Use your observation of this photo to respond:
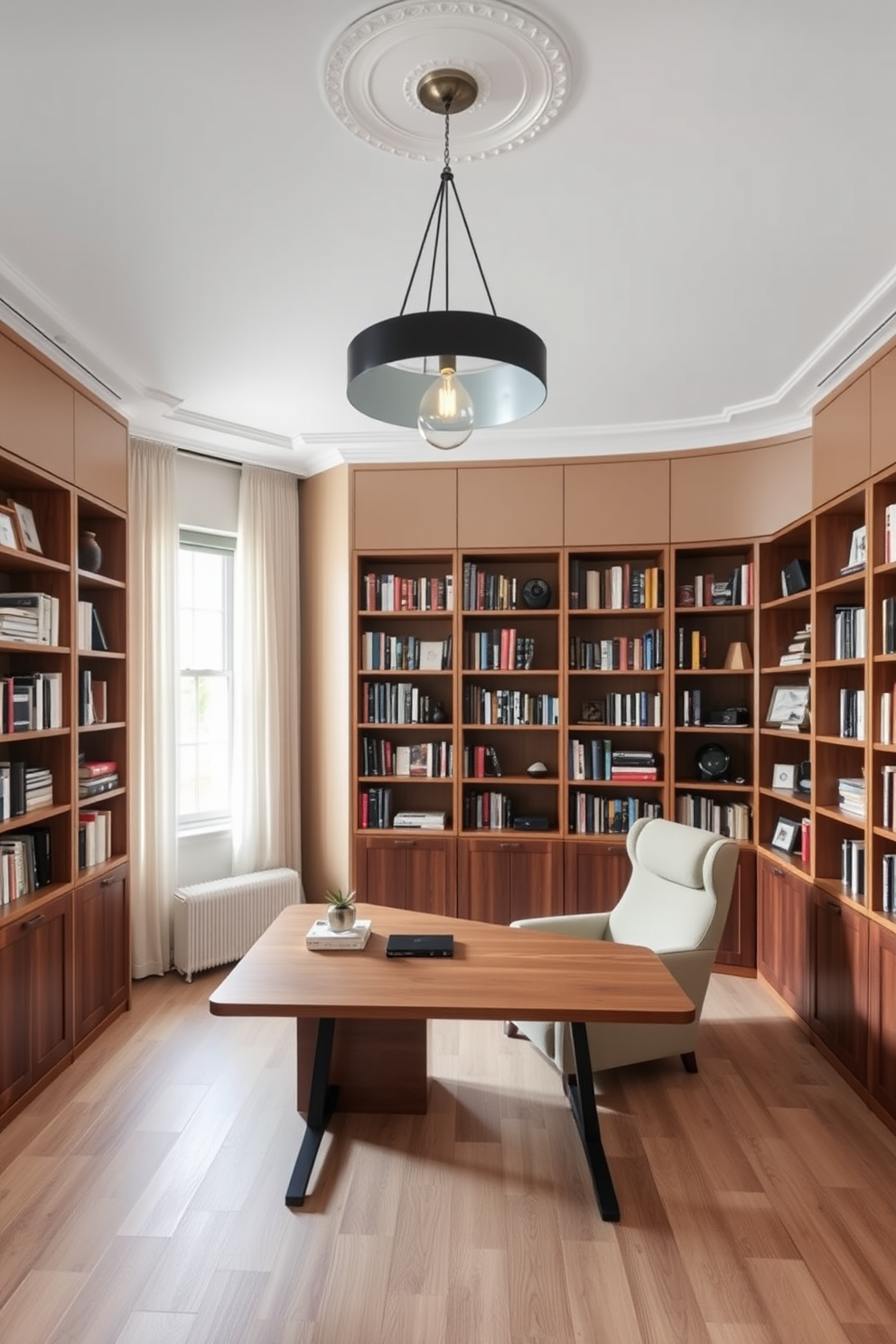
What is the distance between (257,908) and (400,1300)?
8.78 ft

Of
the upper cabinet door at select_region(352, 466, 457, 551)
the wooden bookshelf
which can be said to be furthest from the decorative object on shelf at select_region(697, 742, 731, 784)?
the wooden bookshelf

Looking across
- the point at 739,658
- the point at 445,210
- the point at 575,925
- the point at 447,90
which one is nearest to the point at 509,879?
the point at 575,925

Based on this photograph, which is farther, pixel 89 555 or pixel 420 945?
pixel 89 555

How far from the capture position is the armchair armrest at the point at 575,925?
3475 mm

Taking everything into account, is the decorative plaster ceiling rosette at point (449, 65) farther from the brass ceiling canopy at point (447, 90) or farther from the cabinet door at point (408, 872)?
the cabinet door at point (408, 872)

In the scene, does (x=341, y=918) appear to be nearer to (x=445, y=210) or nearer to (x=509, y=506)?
(x=445, y=210)

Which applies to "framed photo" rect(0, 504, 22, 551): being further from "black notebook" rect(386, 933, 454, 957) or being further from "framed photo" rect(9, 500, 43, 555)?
"black notebook" rect(386, 933, 454, 957)

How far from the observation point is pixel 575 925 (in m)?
3.54

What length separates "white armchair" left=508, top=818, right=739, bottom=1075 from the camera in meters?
3.07

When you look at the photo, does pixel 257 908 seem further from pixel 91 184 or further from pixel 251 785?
pixel 91 184

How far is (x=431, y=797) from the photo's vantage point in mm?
4957

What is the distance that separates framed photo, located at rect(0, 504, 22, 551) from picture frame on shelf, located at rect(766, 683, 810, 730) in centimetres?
366

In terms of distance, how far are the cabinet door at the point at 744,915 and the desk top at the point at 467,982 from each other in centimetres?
178

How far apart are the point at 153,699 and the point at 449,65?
3351 mm
